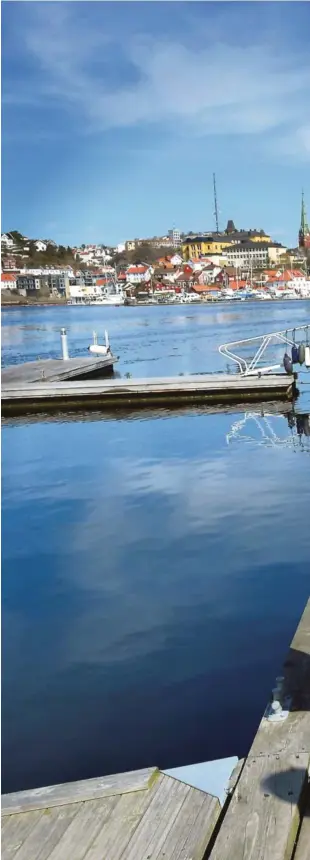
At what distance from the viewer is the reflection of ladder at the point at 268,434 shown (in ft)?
40.3

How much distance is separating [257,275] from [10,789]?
17369 centimetres

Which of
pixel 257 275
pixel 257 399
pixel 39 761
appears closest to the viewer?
pixel 39 761

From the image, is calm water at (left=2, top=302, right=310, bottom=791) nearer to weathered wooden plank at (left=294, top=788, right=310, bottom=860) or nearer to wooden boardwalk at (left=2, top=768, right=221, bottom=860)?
wooden boardwalk at (left=2, top=768, right=221, bottom=860)

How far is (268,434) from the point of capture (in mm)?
13227

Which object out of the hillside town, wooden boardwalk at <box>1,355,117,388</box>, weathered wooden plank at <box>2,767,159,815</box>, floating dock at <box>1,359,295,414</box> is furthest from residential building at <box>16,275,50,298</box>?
weathered wooden plank at <box>2,767,159,815</box>

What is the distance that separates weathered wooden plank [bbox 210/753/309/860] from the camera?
105 inches

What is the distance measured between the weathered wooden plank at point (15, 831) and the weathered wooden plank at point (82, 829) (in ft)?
0.53

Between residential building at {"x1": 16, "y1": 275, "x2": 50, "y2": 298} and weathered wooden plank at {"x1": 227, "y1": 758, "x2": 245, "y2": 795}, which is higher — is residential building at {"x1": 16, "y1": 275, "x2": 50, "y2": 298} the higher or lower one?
the higher one

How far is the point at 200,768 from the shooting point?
3.29 m

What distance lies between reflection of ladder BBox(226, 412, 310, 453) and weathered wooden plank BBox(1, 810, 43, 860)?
9.17 meters

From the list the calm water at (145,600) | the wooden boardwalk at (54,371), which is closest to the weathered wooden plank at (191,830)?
the calm water at (145,600)

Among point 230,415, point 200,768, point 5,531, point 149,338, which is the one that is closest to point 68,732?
point 200,768

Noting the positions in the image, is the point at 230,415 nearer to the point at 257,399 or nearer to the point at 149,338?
the point at 257,399

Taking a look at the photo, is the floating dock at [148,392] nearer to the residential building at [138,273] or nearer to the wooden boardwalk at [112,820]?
the wooden boardwalk at [112,820]
